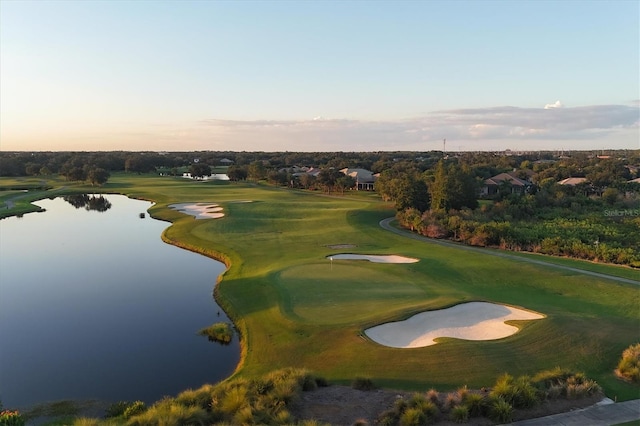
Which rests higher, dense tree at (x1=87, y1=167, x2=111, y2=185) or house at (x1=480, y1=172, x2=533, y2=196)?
dense tree at (x1=87, y1=167, x2=111, y2=185)

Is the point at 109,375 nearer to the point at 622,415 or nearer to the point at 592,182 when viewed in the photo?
the point at 622,415

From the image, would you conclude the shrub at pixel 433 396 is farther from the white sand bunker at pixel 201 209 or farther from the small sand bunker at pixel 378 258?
the white sand bunker at pixel 201 209

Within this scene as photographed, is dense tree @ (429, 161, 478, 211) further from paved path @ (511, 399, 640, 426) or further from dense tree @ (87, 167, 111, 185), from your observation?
dense tree @ (87, 167, 111, 185)

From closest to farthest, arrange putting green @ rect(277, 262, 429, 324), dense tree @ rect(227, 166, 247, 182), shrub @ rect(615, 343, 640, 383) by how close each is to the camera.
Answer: shrub @ rect(615, 343, 640, 383), putting green @ rect(277, 262, 429, 324), dense tree @ rect(227, 166, 247, 182)

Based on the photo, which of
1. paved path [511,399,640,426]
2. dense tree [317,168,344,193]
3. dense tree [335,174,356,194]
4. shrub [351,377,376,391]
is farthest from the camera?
dense tree [317,168,344,193]

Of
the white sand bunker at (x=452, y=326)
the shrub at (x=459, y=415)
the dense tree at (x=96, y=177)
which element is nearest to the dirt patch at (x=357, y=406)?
the shrub at (x=459, y=415)

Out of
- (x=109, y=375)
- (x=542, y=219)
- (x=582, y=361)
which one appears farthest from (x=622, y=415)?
(x=542, y=219)

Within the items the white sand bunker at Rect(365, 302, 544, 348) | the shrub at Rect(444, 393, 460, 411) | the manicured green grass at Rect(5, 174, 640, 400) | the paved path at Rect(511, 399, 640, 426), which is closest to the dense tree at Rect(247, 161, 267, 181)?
the manicured green grass at Rect(5, 174, 640, 400)

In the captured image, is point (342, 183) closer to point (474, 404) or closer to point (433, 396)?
point (433, 396)
